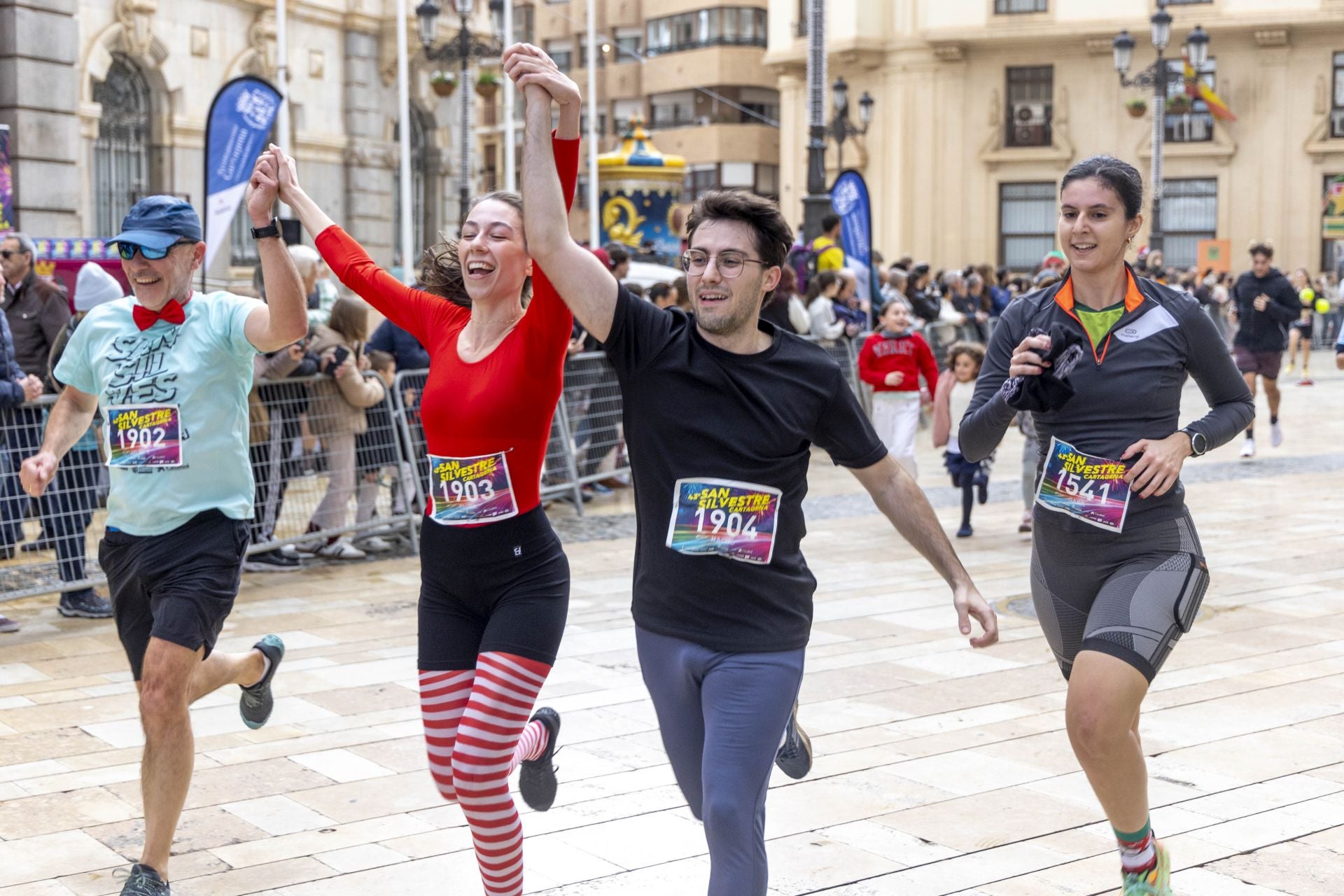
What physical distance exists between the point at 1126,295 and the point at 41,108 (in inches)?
495

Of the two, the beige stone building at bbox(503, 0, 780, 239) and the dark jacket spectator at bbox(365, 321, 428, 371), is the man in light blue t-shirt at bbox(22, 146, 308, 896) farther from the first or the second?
the beige stone building at bbox(503, 0, 780, 239)

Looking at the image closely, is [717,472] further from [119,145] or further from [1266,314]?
[119,145]

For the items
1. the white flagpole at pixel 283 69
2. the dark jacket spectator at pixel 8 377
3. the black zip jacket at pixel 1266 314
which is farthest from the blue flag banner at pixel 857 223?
the dark jacket spectator at pixel 8 377

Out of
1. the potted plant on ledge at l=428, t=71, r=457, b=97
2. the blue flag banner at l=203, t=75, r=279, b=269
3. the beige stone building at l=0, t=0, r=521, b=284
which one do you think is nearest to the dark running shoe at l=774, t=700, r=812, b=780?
the blue flag banner at l=203, t=75, r=279, b=269

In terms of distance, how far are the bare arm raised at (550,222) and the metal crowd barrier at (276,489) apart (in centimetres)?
498

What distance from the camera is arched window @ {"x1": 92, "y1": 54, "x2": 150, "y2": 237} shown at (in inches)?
905

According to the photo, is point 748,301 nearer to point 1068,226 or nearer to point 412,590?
point 1068,226

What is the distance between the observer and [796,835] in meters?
5.03

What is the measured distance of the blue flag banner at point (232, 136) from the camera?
11938mm

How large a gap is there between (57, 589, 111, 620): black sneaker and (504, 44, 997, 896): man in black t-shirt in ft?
18.9

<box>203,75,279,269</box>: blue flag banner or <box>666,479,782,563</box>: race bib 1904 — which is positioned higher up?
<box>203,75,279,269</box>: blue flag banner

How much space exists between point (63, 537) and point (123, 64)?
53.8 ft

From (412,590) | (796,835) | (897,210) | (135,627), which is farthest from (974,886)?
(897,210)

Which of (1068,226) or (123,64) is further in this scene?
(123,64)
